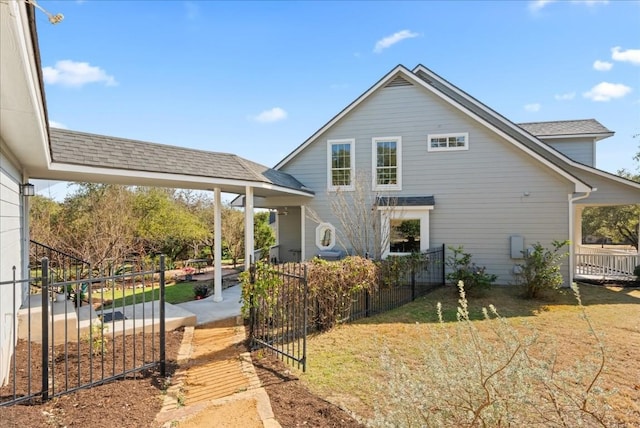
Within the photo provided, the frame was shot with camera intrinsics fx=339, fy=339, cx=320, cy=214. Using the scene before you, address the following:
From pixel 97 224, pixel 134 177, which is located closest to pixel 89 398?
pixel 134 177

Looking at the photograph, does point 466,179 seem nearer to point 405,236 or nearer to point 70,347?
point 405,236

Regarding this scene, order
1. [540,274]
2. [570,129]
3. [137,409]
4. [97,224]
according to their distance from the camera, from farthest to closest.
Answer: [570,129], [97,224], [540,274], [137,409]

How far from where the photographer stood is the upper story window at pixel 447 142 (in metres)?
12.4

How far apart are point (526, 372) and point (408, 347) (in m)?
3.86

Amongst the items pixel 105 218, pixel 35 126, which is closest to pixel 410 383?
pixel 35 126

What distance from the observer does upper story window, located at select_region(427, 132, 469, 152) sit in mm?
12422

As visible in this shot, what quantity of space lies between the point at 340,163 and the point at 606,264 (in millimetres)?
11718

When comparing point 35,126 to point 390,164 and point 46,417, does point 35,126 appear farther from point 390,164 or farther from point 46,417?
point 390,164

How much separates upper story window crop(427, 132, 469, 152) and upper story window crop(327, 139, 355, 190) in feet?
9.87

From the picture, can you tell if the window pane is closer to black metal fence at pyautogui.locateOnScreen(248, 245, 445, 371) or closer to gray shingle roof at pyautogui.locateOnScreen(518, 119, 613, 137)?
black metal fence at pyautogui.locateOnScreen(248, 245, 445, 371)

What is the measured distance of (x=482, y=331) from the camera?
279 inches

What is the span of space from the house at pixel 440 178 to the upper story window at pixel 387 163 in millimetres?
39

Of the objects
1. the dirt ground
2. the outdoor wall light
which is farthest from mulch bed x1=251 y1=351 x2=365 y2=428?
the outdoor wall light

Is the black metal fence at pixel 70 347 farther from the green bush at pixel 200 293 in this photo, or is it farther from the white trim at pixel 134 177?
the green bush at pixel 200 293
